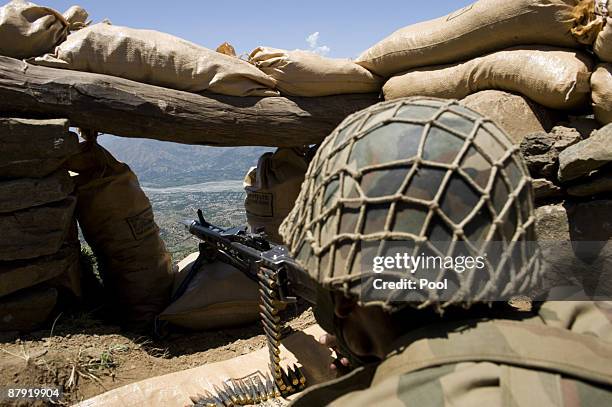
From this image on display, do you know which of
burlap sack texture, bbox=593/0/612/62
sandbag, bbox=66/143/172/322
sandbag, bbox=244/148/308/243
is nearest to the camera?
burlap sack texture, bbox=593/0/612/62

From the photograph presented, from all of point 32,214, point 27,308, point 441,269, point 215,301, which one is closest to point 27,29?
point 32,214

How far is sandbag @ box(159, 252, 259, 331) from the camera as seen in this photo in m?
3.60

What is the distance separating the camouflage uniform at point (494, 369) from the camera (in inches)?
29.6

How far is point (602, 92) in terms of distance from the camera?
9.29 feet

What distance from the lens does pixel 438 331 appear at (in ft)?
2.94

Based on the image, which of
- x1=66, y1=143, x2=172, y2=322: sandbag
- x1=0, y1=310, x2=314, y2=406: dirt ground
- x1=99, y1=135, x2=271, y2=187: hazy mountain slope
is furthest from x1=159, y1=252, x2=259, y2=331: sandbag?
x1=99, y1=135, x2=271, y2=187: hazy mountain slope

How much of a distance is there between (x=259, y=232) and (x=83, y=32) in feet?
6.14

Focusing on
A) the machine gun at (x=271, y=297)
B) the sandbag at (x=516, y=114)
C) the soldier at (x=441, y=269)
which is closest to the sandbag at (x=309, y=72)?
the sandbag at (x=516, y=114)

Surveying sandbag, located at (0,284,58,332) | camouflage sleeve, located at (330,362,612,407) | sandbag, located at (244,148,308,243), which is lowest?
sandbag, located at (0,284,58,332)

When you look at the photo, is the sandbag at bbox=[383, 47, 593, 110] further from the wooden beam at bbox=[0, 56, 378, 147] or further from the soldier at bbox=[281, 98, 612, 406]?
the soldier at bbox=[281, 98, 612, 406]

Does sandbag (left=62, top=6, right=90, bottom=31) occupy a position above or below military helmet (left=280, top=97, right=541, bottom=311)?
above

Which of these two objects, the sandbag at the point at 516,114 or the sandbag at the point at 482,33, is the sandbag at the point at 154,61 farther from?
the sandbag at the point at 516,114

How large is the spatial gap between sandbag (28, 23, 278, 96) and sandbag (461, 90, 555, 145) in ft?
5.63

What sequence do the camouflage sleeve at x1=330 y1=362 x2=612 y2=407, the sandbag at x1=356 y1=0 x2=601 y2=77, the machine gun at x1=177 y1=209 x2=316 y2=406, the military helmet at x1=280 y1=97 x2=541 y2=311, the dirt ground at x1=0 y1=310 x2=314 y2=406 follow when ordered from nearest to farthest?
the camouflage sleeve at x1=330 y1=362 x2=612 y2=407 < the military helmet at x1=280 y1=97 x2=541 y2=311 < the machine gun at x1=177 y1=209 x2=316 y2=406 < the dirt ground at x1=0 y1=310 x2=314 y2=406 < the sandbag at x1=356 y1=0 x2=601 y2=77
